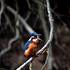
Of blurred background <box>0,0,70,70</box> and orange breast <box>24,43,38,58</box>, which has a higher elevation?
orange breast <box>24,43,38,58</box>

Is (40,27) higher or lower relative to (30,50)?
lower

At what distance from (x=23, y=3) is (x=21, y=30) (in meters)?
0.35

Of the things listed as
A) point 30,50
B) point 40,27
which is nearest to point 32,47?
point 30,50

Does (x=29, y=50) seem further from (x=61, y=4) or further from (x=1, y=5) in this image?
(x=1, y=5)

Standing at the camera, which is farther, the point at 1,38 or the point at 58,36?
the point at 1,38

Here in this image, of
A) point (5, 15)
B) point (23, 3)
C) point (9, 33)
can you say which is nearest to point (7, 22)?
point (5, 15)

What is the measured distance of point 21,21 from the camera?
3273 millimetres

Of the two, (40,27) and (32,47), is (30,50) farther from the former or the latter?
(40,27)

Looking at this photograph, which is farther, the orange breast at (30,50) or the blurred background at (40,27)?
the blurred background at (40,27)

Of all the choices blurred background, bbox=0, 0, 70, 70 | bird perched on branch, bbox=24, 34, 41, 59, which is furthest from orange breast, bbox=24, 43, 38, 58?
blurred background, bbox=0, 0, 70, 70

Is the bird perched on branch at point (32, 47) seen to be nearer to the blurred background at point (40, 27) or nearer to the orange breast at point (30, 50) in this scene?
the orange breast at point (30, 50)

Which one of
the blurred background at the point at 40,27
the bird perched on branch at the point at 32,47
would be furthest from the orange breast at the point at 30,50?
the blurred background at the point at 40,27

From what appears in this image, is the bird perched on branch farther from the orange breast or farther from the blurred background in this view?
the blurred background

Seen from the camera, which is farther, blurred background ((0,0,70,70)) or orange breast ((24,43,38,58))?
blurred background ((0,0,70,70))
